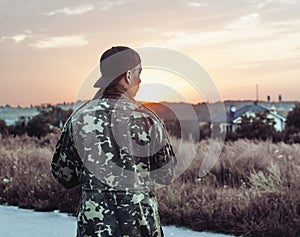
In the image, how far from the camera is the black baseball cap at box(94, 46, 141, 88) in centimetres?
350

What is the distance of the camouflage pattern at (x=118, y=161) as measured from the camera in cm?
344

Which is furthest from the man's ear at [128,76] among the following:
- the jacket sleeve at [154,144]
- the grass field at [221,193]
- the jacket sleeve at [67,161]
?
the grass field at [221,193]

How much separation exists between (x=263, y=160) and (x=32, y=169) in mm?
4110

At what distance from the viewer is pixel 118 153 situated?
343 cm

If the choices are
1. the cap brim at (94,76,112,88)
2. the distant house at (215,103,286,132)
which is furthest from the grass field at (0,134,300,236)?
the distant house at (215,103,286,132)

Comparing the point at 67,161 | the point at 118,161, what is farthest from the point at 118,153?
the point at 67,161

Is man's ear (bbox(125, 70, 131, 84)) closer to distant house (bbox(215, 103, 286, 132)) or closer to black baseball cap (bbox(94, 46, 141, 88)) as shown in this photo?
black baseball cap (bbox(94, 46, 141, 88))

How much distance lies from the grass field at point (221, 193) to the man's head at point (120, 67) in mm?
3263

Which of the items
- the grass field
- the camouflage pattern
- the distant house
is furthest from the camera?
the distant house

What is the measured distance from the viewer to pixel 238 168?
10.5 meters

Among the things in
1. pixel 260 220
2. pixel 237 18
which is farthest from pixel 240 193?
pixel 237 18

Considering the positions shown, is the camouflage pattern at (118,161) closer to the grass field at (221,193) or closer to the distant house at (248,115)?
the grass field at (221,193)

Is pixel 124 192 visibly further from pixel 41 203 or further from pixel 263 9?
pixel 263 9

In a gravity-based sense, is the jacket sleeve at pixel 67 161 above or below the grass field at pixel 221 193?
above
